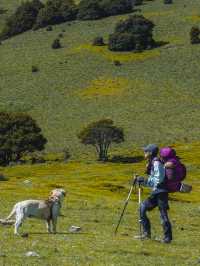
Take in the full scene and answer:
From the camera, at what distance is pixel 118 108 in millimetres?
155000

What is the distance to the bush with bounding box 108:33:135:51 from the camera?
191000mm

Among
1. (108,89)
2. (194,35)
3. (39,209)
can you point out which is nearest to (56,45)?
(108,89)

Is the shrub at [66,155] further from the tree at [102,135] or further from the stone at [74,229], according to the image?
the stone at [74,229]

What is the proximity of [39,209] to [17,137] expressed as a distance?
9831 cm

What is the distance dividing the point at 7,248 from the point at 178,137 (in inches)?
4541

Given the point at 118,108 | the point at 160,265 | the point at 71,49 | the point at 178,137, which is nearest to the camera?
the point at 160,265

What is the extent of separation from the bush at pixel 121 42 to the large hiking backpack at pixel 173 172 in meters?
170

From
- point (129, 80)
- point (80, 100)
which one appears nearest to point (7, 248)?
point (80, 100)

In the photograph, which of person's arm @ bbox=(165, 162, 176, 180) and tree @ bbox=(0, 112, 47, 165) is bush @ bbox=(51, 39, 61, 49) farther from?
person's arm @ bbox=(165, 162, 176, 180)

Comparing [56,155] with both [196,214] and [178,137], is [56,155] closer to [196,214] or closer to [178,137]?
[178,137]

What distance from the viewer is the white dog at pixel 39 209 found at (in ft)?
78.0

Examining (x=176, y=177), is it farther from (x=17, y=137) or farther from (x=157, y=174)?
(x=17, y=137)

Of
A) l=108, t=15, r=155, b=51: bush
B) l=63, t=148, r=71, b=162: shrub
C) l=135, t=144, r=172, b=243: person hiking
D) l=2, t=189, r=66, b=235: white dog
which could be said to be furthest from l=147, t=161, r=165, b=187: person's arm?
l=108, t=15, r=155, b=51: bush

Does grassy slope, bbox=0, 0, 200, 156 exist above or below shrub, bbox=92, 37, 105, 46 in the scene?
below
